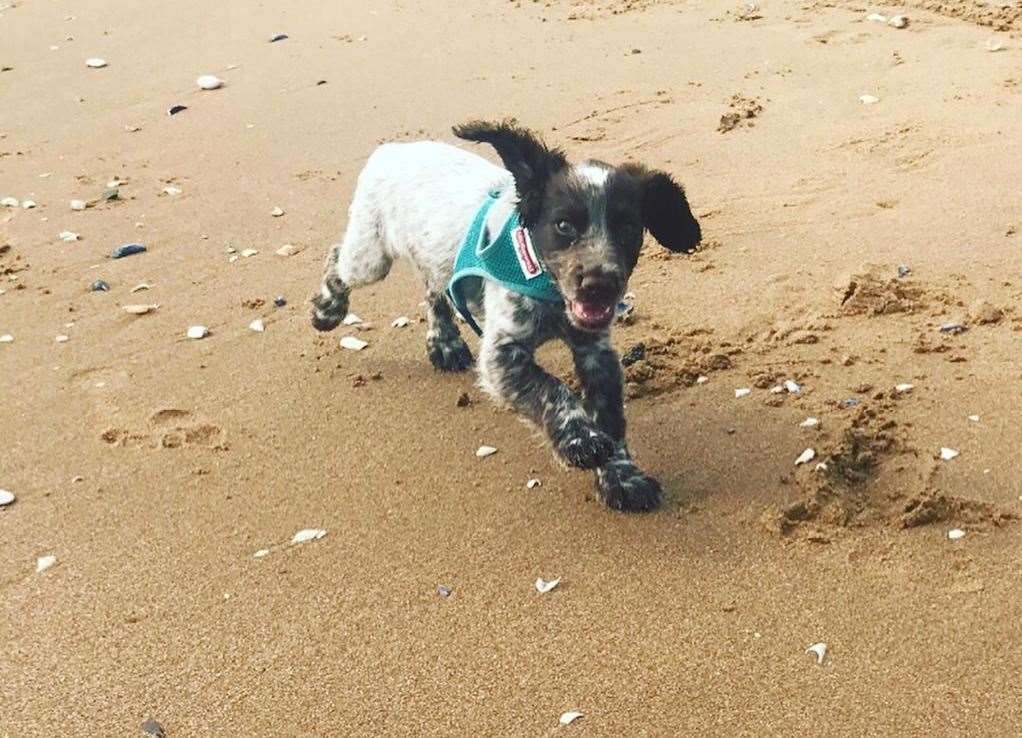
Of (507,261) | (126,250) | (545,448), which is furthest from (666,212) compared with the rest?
(126,250)

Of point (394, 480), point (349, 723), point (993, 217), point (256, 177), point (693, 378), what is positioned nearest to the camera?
point (349, 723)

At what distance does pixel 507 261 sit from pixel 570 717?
6.32 ft

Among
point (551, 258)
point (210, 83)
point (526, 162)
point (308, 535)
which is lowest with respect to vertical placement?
point (210, 83)

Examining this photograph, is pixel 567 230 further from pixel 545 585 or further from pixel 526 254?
pixel 545 585

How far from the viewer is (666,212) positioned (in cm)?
489

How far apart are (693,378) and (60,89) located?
744cm

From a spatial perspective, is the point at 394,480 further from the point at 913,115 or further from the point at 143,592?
the point at 913,115

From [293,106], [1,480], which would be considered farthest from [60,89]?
[1,480]

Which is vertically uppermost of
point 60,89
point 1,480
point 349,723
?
point 349,723

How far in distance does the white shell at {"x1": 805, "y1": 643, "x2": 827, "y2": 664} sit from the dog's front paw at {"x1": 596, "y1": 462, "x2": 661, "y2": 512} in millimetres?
952

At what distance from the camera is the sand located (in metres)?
3.61

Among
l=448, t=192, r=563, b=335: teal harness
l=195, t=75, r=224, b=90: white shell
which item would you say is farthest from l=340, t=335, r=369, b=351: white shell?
l=195, t=75, r=224, b=90: white shell

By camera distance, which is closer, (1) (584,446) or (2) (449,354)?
(1) (584,446)

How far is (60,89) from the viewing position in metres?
10.8
